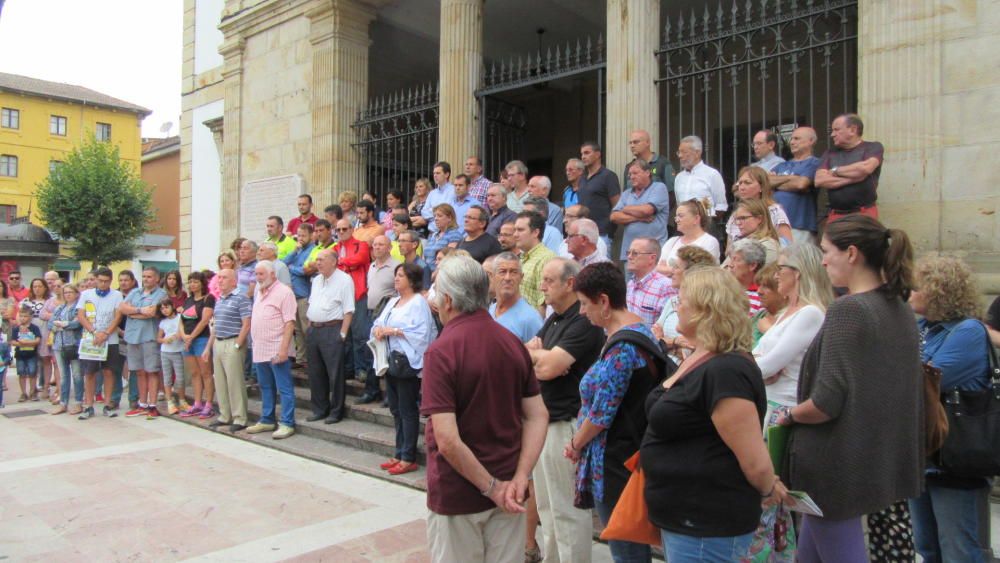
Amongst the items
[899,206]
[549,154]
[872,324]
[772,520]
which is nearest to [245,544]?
[772,520]

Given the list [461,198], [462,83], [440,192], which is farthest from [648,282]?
[462,83]

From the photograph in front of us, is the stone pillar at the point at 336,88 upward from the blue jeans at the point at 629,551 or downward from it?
upward

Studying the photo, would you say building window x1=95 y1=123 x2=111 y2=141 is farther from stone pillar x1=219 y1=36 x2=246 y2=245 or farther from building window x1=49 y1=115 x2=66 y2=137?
stone pillar x1=219 y1=36 x2=246 y2=245

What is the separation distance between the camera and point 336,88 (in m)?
11.4

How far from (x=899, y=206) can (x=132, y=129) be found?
51.4 metres

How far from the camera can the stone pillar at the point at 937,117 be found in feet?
17.0

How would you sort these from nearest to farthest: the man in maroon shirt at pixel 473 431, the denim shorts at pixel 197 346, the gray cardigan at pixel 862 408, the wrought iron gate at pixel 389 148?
the gray cardigan at pixel 862 408 → the man in maroon shirt at pixel 473 431 → the denim shorts at pixel 197 346 → the wrought iron gate at pixel 389 148

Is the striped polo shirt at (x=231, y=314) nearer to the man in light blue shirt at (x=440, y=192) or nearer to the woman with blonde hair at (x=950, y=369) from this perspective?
the man in light blue shirt at (x=440, y=192)

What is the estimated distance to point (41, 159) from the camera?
42281 millimetres

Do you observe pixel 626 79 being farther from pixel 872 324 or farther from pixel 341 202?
pixel 872 324

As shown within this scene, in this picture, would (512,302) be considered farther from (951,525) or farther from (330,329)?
(330,329)

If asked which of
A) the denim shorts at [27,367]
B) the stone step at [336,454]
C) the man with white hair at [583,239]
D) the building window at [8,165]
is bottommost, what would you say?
the stone step at [336,454]

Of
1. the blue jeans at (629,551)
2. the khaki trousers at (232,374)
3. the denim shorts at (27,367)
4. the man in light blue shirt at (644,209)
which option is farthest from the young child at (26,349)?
the blue jeans at (629,551)

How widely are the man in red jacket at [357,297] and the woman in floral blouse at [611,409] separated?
463 cm
